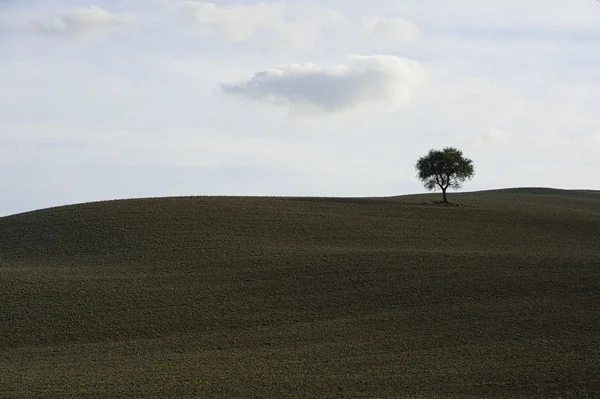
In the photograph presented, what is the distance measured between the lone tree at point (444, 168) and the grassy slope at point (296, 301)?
404 centimetres

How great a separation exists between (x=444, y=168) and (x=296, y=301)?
102 ft

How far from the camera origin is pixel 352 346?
31.5 meters

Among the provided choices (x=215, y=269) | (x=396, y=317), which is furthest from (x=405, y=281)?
→ (x=215, y=269)

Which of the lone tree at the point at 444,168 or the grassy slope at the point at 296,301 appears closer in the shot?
the grassy slope at the point at 296,301

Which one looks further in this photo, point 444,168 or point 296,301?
point 444,168

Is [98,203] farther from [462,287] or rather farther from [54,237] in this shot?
[462,287]

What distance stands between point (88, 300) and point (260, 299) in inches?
317

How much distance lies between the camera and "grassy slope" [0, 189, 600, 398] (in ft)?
87.0

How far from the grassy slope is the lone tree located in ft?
13.3

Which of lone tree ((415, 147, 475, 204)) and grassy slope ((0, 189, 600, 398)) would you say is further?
lone tree ((415, 147, 475, 204))

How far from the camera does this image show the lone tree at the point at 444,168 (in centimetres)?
6681

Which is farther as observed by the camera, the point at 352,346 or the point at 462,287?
the point at 462,287

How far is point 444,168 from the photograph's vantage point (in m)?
66.9

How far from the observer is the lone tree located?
66812 millimetres
